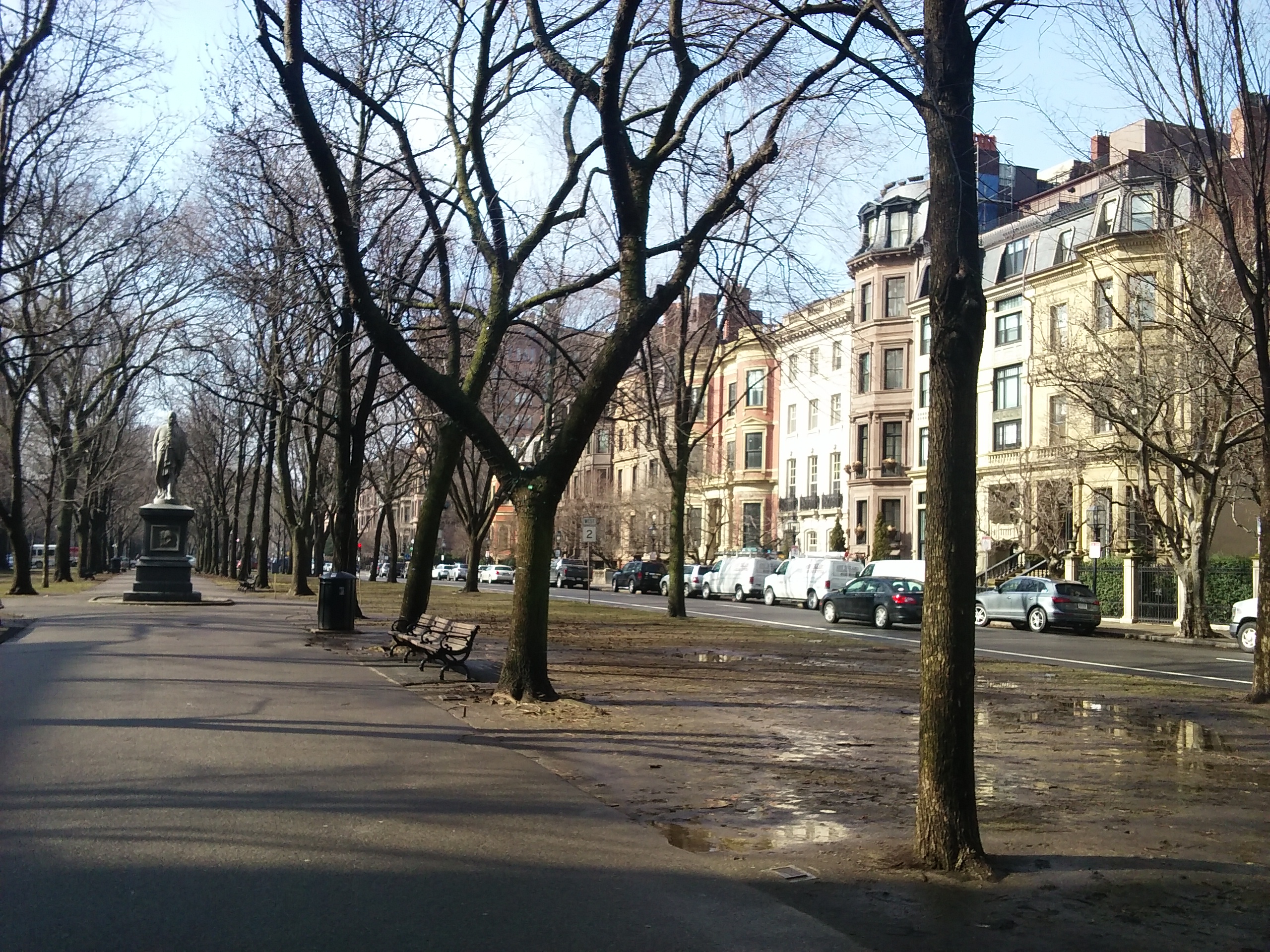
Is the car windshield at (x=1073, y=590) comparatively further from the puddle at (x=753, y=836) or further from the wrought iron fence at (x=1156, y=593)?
the puddle at (x=753, y=836)

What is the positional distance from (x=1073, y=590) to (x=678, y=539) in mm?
11641

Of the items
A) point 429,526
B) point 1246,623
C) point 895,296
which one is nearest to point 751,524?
point 895,296

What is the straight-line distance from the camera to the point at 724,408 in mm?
71562

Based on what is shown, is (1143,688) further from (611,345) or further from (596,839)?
(596,839)

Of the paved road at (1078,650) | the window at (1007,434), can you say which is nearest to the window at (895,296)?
the window at (1007,434)

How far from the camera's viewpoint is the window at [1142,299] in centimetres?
2497

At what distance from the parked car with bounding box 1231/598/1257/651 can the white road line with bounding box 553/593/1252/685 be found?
2.12 metres

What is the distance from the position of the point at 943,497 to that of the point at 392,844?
3.83 m

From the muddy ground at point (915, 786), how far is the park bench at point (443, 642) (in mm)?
378

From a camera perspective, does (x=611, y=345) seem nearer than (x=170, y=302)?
Yes

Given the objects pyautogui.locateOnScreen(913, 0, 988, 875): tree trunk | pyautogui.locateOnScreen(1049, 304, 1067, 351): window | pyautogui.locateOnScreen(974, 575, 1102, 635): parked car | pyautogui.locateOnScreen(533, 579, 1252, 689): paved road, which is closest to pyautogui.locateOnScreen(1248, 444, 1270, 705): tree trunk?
pyautogui.locateOnScreen(533, 579, 1252, 689): paved road

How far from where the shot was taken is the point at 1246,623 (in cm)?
2725

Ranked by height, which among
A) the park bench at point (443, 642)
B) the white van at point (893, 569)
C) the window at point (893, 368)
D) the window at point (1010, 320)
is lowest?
the park bench at point (443, 642)

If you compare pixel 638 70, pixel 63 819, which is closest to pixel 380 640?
pixel 638 70
